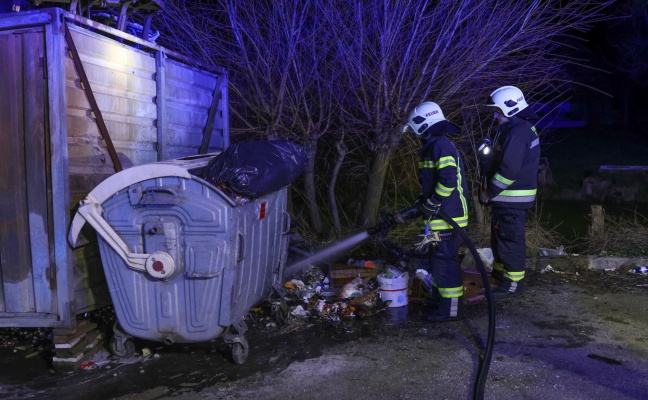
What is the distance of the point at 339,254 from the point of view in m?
7.18

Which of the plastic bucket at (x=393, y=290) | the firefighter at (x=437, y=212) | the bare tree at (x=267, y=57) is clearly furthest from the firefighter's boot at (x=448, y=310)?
the bare tree at (x=267, y=57)

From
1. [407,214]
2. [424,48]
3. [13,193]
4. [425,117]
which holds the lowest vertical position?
[407,214]

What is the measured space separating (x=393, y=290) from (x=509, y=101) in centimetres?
201

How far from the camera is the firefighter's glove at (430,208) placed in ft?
16.7

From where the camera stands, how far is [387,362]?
4.32 metres

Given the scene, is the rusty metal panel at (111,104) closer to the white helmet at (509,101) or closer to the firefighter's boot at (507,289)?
the white helmet at (509,101)

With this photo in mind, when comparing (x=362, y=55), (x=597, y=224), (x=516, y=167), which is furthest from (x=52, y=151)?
(x=597, y=224)

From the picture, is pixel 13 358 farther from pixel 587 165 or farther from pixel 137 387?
pixel 587 165

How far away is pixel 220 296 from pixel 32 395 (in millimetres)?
1315

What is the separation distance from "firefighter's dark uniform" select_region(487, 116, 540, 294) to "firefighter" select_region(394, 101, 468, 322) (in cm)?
65

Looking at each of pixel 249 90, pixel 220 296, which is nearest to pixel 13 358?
pixel 220 296

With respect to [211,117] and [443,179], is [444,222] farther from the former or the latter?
[211,117]

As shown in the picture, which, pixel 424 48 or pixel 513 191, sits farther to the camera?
pixel 424 48

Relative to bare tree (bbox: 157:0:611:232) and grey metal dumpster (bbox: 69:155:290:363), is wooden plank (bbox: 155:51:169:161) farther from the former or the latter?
bare tree (bbox: 157:0:611:232)
